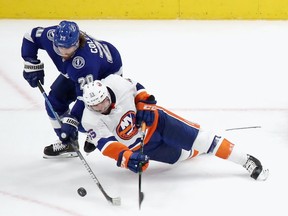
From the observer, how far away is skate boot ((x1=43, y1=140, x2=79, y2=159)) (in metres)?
4.12

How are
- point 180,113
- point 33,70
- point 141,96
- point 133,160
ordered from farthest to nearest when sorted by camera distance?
point 180,113
point 33,70
point 141,96
point 133,160

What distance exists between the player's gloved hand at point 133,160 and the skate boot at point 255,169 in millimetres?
619

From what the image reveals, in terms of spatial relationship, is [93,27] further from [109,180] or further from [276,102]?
[109,180]

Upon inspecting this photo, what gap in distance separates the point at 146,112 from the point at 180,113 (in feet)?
4.11

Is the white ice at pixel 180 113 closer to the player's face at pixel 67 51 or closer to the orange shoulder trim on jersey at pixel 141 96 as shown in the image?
the orange shoulder trim on jersey at pixel 141 96

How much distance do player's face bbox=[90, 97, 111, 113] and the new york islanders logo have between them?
0.12 meters

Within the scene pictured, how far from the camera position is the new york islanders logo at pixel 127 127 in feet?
11.8

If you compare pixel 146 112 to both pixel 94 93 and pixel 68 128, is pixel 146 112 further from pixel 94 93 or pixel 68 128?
pixel 68 128

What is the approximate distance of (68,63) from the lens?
3691mm

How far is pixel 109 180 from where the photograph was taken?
3.79 m

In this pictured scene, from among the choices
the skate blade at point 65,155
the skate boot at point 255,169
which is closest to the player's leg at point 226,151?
the skate boot at point 255,169

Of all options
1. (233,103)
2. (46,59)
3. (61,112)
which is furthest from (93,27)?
(61,112)

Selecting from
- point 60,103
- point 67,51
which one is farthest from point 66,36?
point 60,103

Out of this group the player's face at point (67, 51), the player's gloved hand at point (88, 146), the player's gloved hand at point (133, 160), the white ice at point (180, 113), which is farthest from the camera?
the player's gloved hand at point (88, 146)
